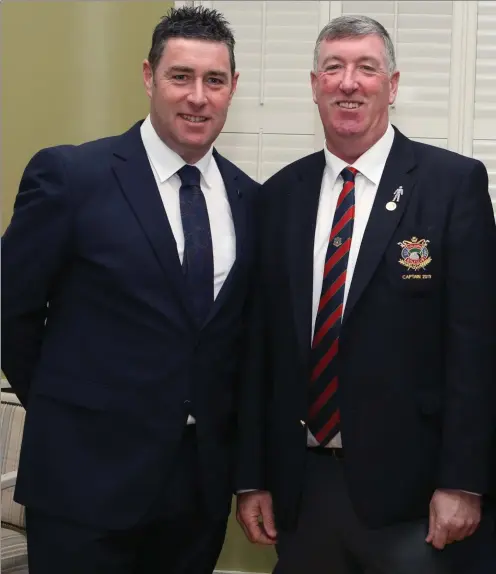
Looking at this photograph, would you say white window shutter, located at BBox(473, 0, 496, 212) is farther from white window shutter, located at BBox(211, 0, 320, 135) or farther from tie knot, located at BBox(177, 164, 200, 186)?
tie knot, located at BBox(177, 164, 200, 186)

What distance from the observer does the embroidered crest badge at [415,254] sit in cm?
175

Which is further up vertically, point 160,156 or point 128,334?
point 160,156

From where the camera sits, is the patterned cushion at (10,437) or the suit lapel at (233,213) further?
the patterned cushion at (10,437)

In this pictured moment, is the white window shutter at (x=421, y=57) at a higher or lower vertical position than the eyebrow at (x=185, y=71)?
higher

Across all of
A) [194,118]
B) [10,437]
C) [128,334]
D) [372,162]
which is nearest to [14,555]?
[10,437]

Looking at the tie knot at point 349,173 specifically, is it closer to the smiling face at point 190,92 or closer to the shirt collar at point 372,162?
the shirt collar at point 372,162

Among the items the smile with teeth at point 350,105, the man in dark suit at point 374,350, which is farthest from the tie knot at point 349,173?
the smile with teeth at point 350,105

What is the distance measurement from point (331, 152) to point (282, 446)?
0.62 m

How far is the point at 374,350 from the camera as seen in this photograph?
1.75 metres

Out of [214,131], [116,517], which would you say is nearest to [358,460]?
[116,517]

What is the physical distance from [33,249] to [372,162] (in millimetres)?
702

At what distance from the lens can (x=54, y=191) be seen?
1.79 m

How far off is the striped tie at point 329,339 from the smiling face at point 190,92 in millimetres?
346

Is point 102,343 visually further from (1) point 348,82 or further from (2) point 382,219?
(1) point 348,82
